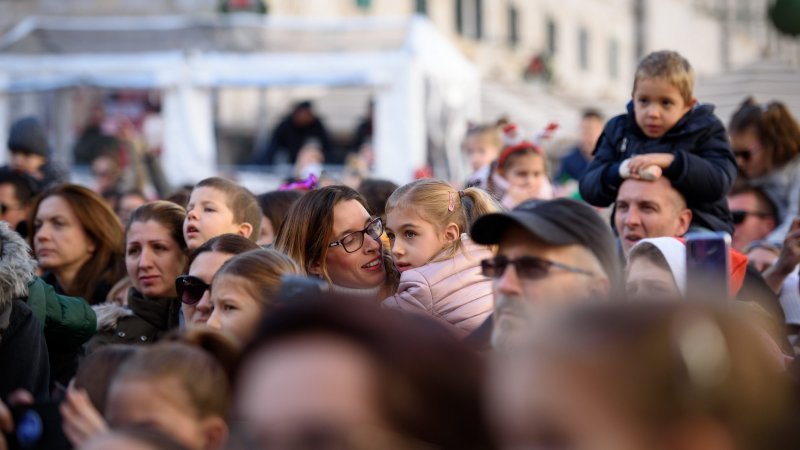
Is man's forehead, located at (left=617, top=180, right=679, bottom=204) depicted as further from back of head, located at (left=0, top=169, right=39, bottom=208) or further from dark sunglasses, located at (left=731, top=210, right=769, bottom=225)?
back of head, located at (left=0, top=169, right=39, bottom=208)

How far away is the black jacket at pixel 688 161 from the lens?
589cm

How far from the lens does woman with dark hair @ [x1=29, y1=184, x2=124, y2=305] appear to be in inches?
A: 280

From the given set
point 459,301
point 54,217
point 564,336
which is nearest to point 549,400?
point 564,336

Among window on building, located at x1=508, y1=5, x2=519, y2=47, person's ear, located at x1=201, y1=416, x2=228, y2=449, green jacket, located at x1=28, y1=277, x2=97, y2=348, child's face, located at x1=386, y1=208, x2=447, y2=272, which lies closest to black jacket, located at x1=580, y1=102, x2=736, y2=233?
child's face, located at x1=386, y1=208, x2=447, y2=272

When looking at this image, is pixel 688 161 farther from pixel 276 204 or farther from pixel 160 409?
pixel 160 409

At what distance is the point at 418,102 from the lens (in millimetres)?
17984

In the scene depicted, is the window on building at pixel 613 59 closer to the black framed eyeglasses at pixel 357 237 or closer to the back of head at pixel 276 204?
the back of head at pixel 276 204

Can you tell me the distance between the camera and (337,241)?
18.1ft

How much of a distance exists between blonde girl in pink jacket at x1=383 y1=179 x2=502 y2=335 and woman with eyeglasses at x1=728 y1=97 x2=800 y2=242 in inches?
119

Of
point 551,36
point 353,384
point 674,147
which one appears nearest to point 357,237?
point 674,147

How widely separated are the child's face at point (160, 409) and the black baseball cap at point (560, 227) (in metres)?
0.75

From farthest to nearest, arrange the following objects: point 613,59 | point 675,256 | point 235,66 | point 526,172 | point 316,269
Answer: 1. point 613,59
2. point 235,66
3. point 526,172
4. point 316,269
5. point 675,256

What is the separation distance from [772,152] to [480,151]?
114 inches

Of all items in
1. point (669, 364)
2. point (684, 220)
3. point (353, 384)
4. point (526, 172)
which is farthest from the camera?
point (526, 172)
